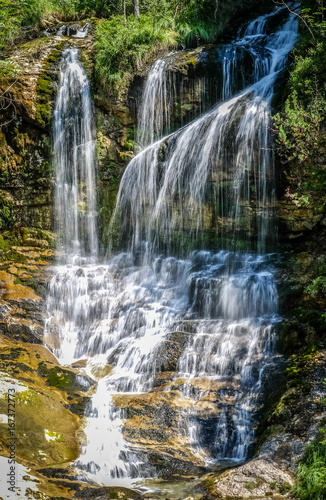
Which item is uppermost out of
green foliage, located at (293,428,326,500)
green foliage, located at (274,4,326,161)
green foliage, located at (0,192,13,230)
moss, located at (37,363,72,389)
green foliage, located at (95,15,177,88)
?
green foliage, located at (95,15,177,88)

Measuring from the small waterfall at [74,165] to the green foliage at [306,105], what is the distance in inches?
296

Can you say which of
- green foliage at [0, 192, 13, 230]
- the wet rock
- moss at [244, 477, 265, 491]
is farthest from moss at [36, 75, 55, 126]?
moss at [244, 477, 265, 491]

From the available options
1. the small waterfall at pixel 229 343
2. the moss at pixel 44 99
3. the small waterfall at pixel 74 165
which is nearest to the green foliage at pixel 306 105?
the small waterfall at pixel 229 343

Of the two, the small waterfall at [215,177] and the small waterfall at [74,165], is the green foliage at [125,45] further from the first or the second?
the small waterfall at [215,177]

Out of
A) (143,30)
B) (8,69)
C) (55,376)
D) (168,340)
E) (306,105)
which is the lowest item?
(55,376)

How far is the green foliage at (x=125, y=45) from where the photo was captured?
15406 millimetres

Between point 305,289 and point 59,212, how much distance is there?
9.53m

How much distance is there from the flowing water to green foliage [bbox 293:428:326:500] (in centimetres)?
169

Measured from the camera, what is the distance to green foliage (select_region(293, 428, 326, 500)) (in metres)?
5.18

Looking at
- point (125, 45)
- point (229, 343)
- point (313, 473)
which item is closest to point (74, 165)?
point (125, 45)

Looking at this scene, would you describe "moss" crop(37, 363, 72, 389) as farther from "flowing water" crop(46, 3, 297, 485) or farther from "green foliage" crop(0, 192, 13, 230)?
"green foliage" crop(0, 192, 13, 230)

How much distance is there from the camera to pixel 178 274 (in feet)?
41.2

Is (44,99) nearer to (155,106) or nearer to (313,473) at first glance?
(155,106)

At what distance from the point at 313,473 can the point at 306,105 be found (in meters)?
7.94
